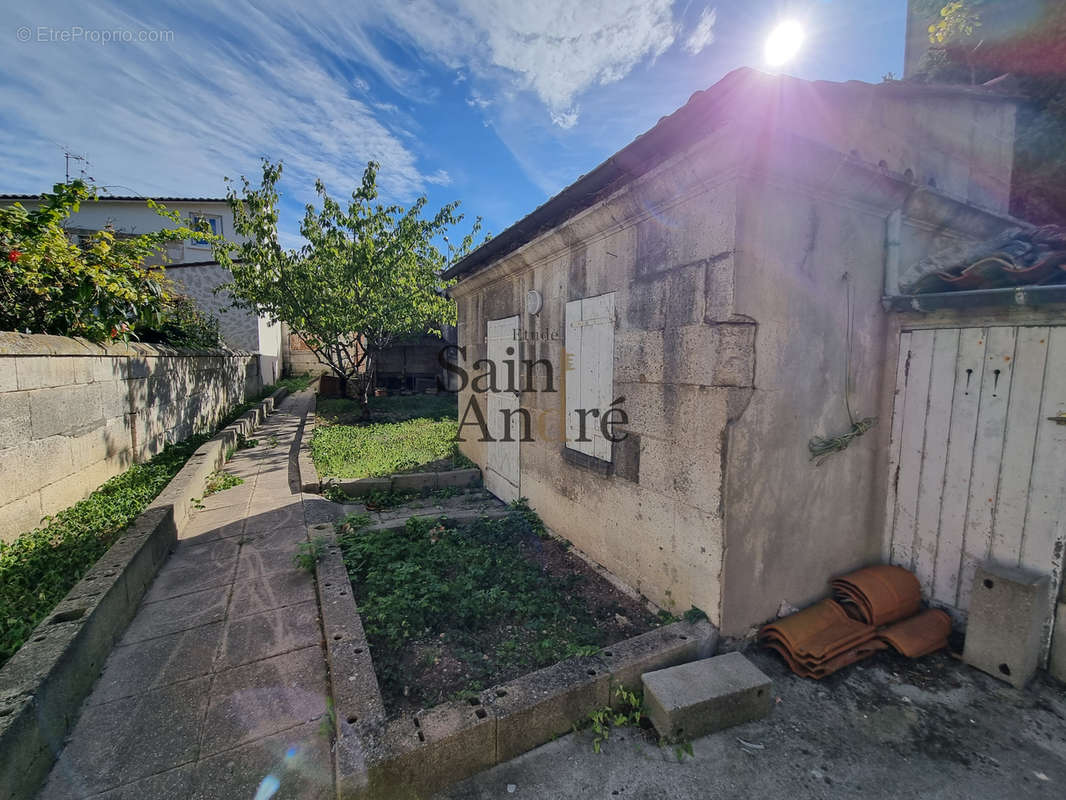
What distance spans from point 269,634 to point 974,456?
5166 millimetres

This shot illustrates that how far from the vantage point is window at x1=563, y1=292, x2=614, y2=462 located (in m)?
3.94

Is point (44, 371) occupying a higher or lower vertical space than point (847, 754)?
higher

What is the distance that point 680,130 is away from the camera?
10.1 feet

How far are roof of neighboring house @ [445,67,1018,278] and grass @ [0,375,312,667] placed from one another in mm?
5042

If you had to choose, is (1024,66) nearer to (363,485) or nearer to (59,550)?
(363,485)

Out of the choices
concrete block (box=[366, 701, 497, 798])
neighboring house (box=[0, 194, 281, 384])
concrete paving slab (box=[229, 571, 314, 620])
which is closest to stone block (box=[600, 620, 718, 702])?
concrete block (box=[366, 701, 497, 798])

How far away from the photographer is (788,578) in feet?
10.4

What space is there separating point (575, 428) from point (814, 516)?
2119mm

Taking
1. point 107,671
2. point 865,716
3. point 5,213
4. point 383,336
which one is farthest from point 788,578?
point 383,336

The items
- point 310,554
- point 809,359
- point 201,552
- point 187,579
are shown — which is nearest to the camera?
point 809,359

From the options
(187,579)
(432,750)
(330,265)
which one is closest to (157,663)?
(187,579)

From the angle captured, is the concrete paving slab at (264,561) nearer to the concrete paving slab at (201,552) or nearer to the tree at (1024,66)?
the concrete paving slab at (201,552)

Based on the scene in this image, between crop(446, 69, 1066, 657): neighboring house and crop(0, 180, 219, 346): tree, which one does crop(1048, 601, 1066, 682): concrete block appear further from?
crop(0, 180, 219, 346): tree

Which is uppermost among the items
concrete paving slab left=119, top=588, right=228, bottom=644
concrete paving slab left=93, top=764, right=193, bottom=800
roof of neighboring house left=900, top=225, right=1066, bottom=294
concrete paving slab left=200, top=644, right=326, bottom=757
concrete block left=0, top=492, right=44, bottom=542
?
roof of neighboring house left=900, top=225, right=1066, bottom=294
